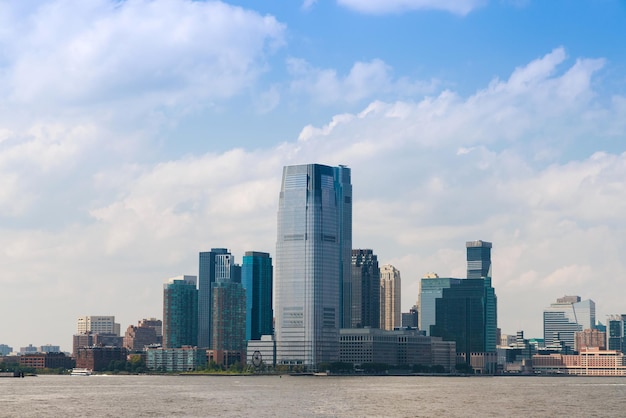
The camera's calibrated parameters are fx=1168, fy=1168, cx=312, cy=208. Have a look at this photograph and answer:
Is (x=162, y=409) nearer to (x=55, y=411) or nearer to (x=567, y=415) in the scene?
(x=55, y=411)

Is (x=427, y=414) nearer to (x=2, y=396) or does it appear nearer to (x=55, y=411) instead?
(x=55, y=411)

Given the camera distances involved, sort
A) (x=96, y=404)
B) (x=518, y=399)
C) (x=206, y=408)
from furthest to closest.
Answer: (x=518, y=399)
(x=96, y=404)
(x=206, y=408)

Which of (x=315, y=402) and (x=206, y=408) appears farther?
(x=315, y=402)

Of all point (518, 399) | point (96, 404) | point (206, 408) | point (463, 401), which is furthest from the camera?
point (518, 399)

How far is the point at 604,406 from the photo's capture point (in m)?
175

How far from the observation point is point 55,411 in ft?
499

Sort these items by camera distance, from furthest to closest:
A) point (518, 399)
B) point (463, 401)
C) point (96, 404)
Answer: point (518, 399) < point (463, 401) < point (96, 404)

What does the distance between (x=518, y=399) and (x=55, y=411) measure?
80897 mm

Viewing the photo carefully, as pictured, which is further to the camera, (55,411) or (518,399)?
(518,399)

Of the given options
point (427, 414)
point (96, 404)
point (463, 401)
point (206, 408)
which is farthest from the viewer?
point (463, 401)

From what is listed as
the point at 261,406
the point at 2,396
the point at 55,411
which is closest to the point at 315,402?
the point at 261,406

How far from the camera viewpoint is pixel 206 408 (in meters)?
156

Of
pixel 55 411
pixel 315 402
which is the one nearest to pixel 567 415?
pixel 315 402

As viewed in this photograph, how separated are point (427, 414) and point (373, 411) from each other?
8.87 m
